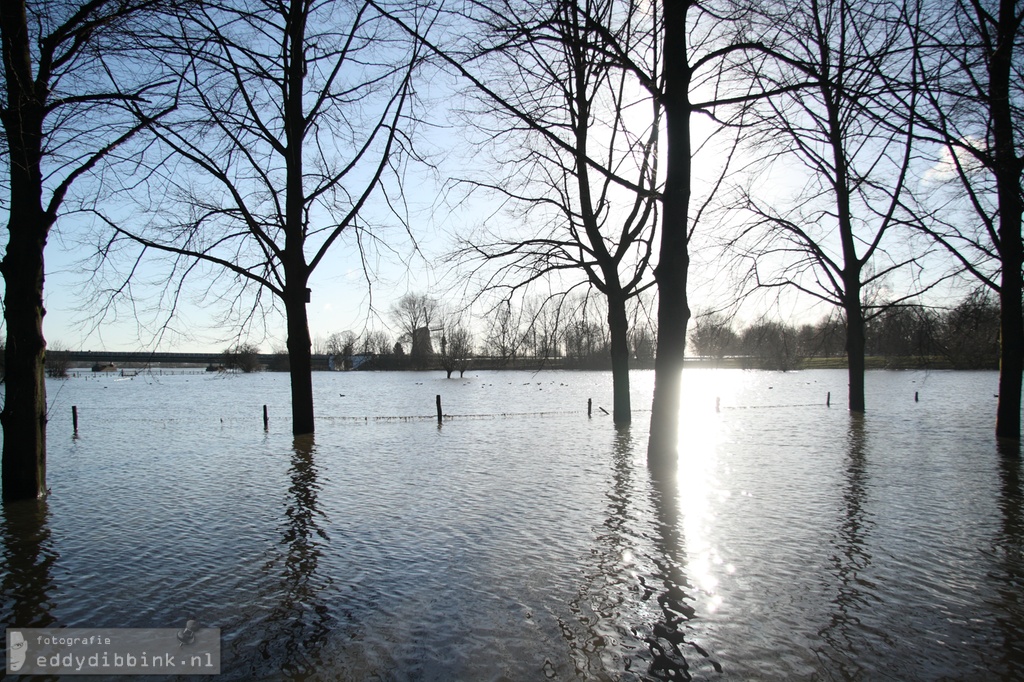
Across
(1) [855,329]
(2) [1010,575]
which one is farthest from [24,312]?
(1) [855,329]

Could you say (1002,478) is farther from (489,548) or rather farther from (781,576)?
(489,548)

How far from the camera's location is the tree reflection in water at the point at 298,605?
3846 mm

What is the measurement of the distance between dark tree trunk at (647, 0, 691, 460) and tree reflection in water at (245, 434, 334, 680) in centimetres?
537

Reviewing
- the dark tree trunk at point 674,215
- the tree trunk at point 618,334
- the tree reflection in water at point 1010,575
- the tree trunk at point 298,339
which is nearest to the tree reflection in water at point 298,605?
the tree reflection in water at point 1010,575

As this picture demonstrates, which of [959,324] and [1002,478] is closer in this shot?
[1002,478]

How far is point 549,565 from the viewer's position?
560cm

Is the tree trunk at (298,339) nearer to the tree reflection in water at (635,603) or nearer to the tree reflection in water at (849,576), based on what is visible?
the tree reflection in water at (635,603)

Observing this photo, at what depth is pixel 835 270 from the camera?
68.1 feet

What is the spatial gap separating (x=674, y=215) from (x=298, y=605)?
7.33 m

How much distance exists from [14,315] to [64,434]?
14.9m

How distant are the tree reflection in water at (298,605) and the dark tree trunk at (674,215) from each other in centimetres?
537

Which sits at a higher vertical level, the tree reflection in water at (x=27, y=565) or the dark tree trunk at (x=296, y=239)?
the dark tree trunk at (x=296, y=239)

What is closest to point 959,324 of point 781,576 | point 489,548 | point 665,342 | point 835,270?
point 835,270

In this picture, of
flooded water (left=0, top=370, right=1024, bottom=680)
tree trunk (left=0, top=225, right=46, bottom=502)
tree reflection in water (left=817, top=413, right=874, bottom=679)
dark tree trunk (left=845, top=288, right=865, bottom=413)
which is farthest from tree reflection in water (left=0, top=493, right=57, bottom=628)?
dark tree trunk (left=845, top=288, right=865, bottom=413)
